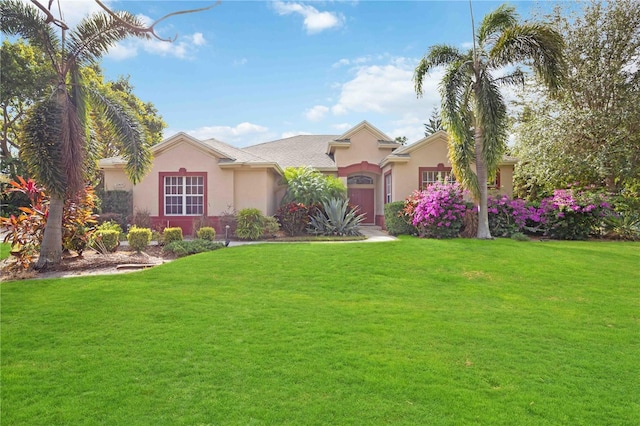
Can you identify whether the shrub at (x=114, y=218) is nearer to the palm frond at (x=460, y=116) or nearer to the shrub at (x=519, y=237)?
the palm frond at (x=460, y=116)

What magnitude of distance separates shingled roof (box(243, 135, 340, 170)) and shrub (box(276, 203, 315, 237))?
5.39 metres

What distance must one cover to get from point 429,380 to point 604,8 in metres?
24.0

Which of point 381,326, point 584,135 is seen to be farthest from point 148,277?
point 584,135

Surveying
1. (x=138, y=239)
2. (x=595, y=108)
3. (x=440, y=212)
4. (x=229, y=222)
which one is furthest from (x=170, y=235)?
(x=595, y=108)

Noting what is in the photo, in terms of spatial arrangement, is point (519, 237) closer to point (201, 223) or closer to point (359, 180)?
point (359, 180)

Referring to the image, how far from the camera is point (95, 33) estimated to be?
10609 mm

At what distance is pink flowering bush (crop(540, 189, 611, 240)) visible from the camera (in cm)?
1582

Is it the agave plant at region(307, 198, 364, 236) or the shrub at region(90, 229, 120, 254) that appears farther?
the agave plant at region(307, 198, 364, 236)

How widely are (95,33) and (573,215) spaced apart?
704 inches

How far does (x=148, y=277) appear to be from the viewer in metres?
9.23

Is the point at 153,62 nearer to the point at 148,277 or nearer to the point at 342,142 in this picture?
the point at 148,277

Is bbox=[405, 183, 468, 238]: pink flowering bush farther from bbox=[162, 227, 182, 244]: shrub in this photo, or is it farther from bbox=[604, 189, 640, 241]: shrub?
bbox=[162, 227, 182, 244]: shrub

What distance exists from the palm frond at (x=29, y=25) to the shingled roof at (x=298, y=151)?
12.4 meters

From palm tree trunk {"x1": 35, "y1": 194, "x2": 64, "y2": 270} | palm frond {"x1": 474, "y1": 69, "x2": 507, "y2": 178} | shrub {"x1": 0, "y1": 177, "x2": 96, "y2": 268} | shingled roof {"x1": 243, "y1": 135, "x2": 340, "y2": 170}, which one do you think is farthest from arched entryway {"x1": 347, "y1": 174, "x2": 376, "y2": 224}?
palm tree trunk {"x1": 35, "y1": 194, "x2": 64, "y2": 270}
